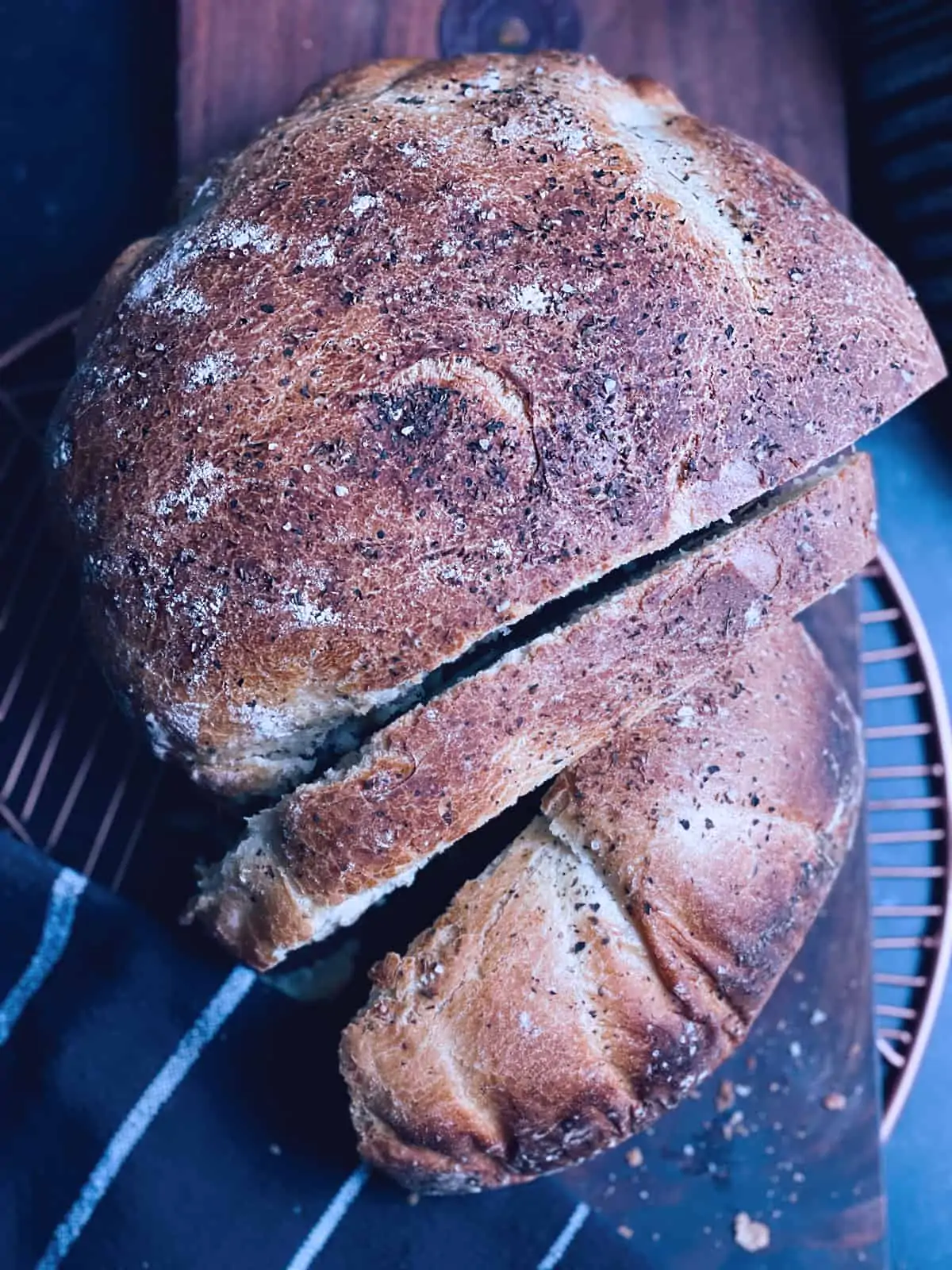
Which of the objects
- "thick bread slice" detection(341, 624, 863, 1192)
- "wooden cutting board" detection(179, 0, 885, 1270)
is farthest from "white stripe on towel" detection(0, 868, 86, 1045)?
"wooden cutting board" detection(179, 0, 885, 1270)

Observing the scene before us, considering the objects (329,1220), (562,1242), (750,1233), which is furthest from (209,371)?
(750,1233)

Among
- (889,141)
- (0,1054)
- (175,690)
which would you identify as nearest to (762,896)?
(175,690)

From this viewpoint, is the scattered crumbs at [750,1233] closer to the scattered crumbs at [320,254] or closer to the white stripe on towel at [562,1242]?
the white stripe on towel at [562,1242]

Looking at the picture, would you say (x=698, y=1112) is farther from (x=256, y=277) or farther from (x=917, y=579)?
→ (x=256, y=277)

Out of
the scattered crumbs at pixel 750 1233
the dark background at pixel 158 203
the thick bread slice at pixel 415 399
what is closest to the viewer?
the thick bread slice at pixel 415 399

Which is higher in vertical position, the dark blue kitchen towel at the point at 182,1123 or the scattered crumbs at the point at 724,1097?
the dark blue kitchen towel at the point at 182,1123

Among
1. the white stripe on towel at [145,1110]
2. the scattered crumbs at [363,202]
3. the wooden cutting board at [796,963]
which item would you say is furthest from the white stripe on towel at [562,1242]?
the scattered crumbs at [363,202]
